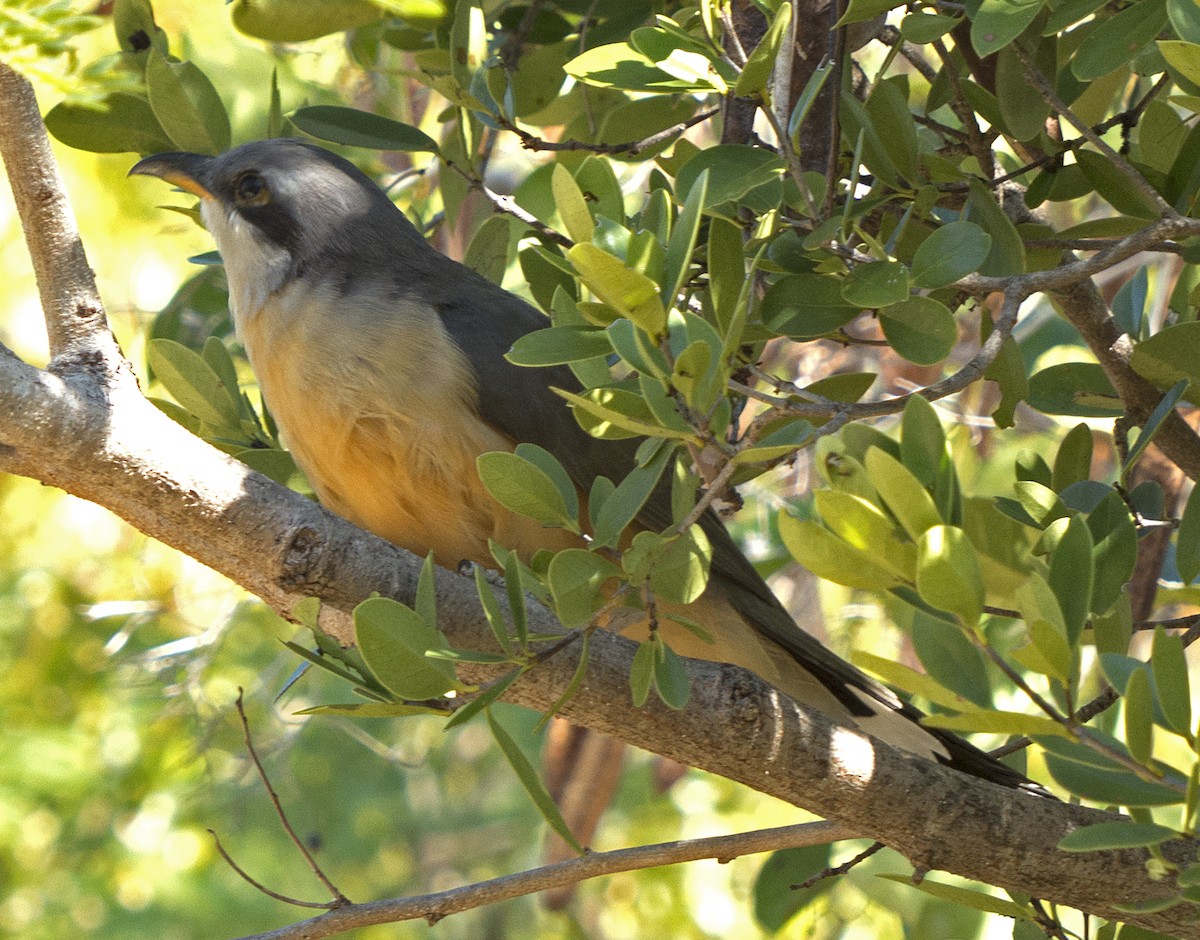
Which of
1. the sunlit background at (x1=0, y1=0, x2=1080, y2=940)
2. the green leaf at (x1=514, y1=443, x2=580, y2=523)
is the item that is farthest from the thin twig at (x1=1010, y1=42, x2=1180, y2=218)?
the sunlit background at (x1=0, y1=0, x2=1080, y2=940)

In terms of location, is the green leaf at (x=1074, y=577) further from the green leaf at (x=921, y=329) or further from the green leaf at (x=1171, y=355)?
the green leaf at (x=1171, y=355)

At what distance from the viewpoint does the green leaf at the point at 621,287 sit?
1669 millimetres

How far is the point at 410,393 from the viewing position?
10.4ft

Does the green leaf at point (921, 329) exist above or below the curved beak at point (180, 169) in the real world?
above

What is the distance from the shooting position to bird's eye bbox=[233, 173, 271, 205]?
12.4ft

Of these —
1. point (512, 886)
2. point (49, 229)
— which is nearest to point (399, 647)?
point (512, 886)

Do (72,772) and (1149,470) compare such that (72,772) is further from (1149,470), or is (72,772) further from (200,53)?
(1149,470)

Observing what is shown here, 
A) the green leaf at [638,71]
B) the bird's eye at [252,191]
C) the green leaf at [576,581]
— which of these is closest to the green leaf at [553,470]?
the green leaf at [576,581]

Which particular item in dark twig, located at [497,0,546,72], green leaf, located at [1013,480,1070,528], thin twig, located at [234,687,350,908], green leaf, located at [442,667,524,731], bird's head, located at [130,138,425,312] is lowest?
thin twig, located at [234,687,350,908]

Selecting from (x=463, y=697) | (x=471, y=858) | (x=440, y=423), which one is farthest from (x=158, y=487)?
(x=471, y=858)

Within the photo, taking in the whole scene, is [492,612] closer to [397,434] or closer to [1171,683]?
[1171,683]

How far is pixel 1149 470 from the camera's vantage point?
3.81 m

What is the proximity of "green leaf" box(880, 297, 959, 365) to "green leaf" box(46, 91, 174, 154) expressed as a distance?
1859 millimetres

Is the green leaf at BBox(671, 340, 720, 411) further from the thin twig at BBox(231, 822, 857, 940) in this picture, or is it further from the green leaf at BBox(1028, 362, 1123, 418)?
the green leaf at BBox(1028, 362, 1123, 418)
